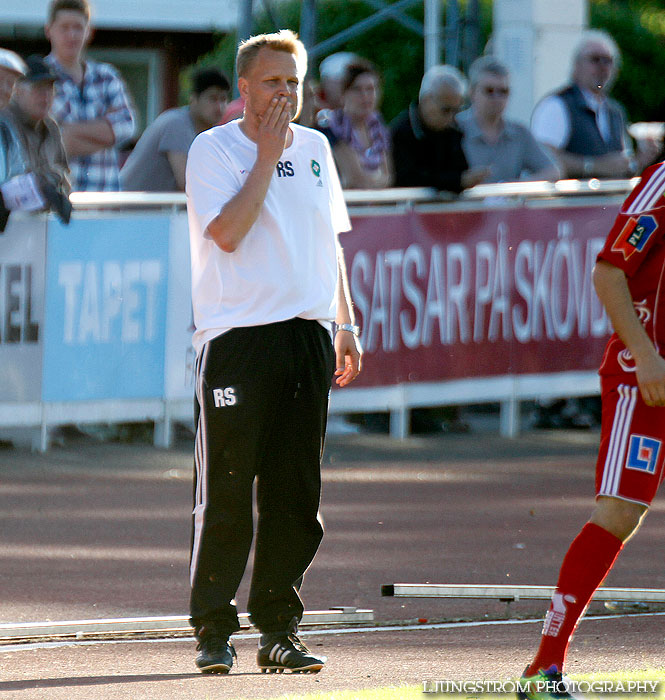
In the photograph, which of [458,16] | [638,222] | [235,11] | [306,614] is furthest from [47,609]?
[235,11]

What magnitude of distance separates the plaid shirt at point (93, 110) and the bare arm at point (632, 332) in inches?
271

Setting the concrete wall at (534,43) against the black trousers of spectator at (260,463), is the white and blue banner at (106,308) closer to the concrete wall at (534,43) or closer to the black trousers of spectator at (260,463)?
the black trousers of spectator at (260,463)

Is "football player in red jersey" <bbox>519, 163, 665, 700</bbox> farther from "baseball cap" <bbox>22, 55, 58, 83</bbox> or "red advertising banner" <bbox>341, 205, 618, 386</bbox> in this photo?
"red advertising banner" <bbox>341, 205, 618, 386</bbox>

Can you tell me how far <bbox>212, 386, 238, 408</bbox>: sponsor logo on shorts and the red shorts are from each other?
1.20 m

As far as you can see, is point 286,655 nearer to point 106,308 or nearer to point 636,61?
point 106,308

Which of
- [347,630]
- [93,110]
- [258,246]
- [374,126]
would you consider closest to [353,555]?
[347,630]

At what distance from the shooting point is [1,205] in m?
10.6

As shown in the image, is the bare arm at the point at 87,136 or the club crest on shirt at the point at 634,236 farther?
the bare arm at the point at 87,136

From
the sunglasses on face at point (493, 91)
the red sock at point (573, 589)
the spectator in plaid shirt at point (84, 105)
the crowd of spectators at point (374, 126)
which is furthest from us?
the sunglasses on face at point (493, 91)

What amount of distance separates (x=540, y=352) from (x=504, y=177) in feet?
4.63

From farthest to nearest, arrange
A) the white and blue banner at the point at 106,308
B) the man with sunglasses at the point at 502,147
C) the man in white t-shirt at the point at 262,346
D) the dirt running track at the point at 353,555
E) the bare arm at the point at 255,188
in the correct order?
the man with sunglasses at the point at 502,147 → the white and blue banner at the point at 106,308 → the dirt running track at the point at 353,555 → the man in white t-shirt at the point at 262,346 → the bare arm at the point at 255,188

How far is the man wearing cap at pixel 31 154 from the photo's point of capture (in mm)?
10641

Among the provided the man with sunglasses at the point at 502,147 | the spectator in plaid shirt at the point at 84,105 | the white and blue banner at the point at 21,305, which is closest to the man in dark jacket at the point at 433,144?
the man with sunglasses at the point at 502,147

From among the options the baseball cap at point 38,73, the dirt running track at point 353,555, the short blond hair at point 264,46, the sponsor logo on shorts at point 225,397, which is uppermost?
the baseball cap at point 38,73
